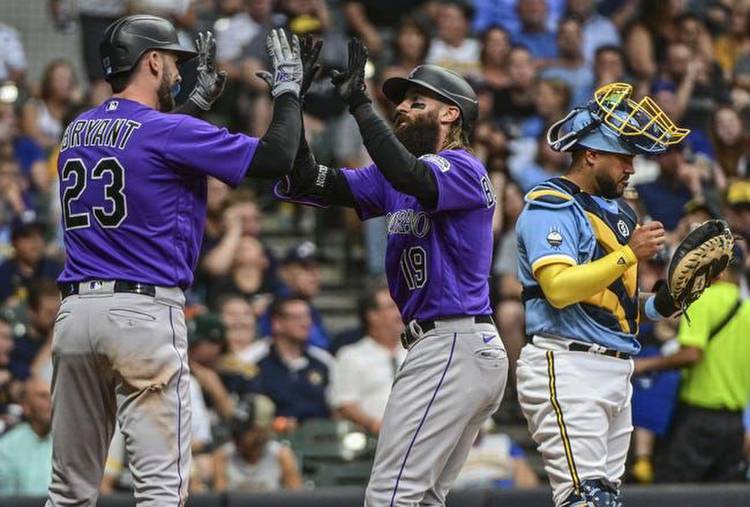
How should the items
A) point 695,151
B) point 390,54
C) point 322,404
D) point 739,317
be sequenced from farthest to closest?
1. point 390,54
2. point 695,151
3. point 322,404
4. point 739,317

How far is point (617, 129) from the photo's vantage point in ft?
20.8

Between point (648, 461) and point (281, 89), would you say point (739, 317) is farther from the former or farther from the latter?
point (281, 89)

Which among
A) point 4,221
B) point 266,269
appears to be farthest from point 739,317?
point 4,221

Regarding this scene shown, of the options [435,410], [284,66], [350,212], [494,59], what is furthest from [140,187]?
[494,59]

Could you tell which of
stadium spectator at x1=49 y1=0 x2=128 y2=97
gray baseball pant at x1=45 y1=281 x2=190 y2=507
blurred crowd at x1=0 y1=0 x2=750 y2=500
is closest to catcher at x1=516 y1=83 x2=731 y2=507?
blurred crowd at x1=0 y1=0 x2=750 y2=500

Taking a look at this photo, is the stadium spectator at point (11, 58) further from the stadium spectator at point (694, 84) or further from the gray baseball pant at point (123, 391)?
the gray baseball pant at point (123, 391)

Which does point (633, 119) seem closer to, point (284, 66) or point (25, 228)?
point (284, 66)

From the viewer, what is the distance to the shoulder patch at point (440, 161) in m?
6.05

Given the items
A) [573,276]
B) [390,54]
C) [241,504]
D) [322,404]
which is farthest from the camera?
[390,54]

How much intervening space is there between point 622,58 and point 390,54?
7.20 ft

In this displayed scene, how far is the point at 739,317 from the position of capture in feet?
32.1

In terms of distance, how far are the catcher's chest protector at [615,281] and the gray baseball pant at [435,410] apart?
18.2 inches

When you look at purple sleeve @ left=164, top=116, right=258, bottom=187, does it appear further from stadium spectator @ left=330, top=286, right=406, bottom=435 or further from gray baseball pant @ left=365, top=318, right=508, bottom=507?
stadium spectator @ left=330, top=286, right=406, bottom=435

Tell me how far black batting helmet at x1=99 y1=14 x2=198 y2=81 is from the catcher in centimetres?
167
